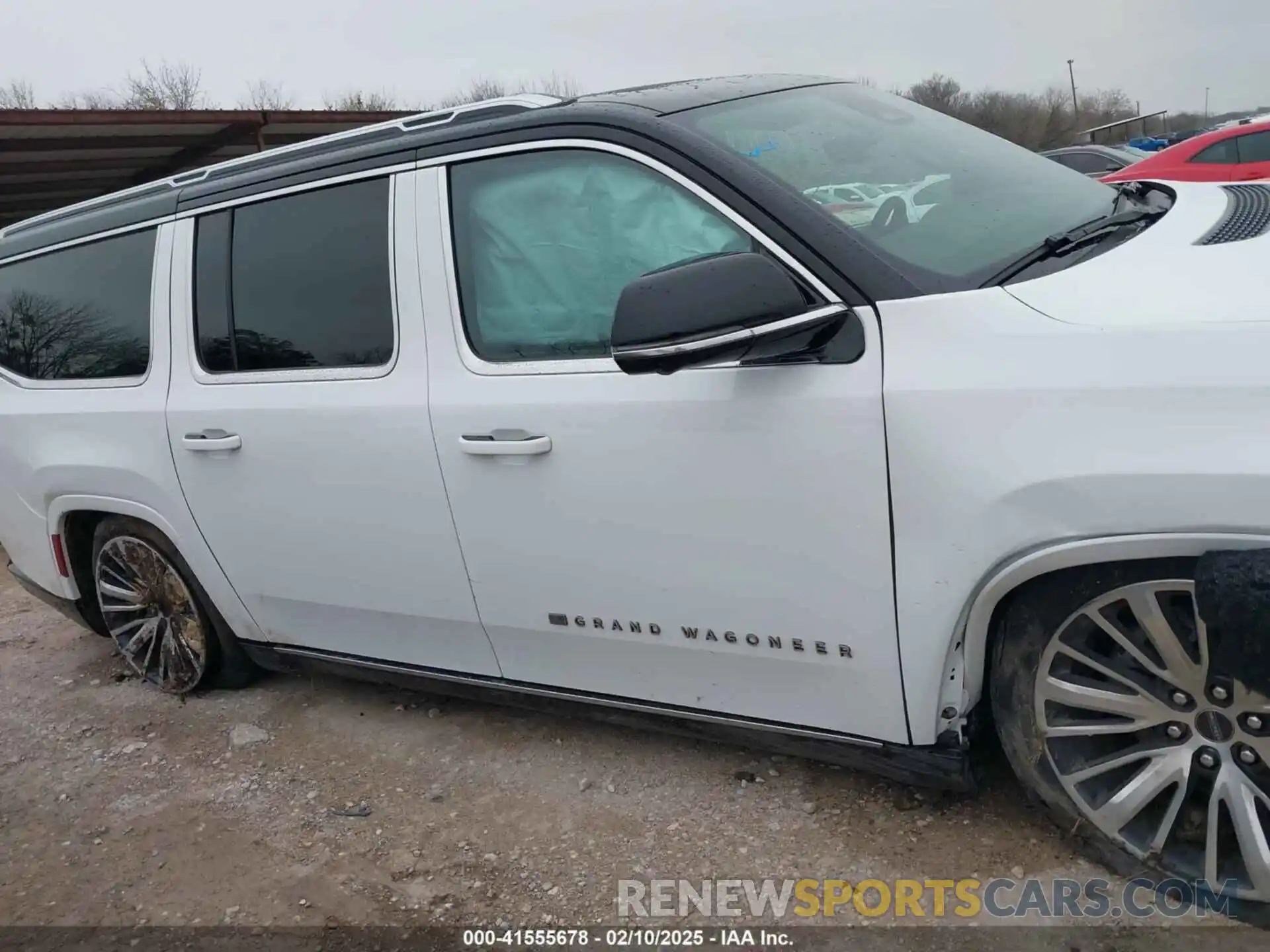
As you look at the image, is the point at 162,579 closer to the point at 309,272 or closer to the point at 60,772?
the point at 60,772

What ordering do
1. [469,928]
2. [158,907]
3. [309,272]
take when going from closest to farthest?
[469,928] < [158,907] < [309,272]

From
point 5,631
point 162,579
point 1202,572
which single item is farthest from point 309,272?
point 5,631

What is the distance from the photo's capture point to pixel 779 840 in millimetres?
2625

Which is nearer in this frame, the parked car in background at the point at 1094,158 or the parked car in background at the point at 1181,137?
the parked car in background at the point at 1181,137

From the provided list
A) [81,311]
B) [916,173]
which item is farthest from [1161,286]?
[81,311]

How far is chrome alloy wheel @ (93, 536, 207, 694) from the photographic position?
3871mm

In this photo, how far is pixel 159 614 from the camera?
4004 mm

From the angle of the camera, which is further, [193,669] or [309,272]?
[193,669]

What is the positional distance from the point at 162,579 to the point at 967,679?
3.01 meters

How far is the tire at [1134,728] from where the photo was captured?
200cm

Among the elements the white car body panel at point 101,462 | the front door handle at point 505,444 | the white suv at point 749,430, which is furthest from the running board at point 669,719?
the front door handle at point 505,444

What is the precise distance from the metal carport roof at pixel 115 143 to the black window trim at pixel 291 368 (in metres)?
6.85

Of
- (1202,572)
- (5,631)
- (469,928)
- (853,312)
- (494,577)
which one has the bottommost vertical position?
(5,631)

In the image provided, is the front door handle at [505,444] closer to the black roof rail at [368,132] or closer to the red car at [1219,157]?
the black roof rail at [368,132]
